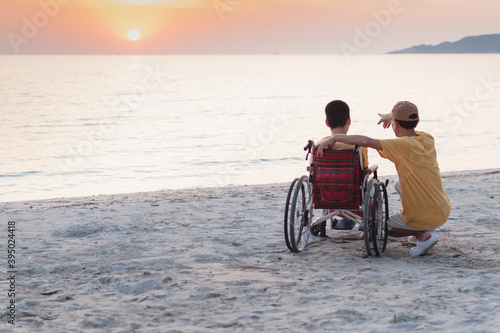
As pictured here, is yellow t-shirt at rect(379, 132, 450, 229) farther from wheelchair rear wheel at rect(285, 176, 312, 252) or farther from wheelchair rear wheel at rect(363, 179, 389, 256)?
wheelchair rear wheel at rect(285, 176, 312, 252)

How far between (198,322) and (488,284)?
210cm

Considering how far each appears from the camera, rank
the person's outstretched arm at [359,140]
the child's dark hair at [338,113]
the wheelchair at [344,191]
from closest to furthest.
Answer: the person's outstretched arm at [359,140] < the wheelchair at [344,191] < the child's dark hair at [338,113]

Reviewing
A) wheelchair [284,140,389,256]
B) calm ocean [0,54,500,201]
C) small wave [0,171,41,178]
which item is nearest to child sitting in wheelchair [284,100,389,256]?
wheelchair [284,140,389,256]

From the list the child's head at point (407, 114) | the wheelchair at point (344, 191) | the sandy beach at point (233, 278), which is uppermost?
the child's head at point (407, 114)

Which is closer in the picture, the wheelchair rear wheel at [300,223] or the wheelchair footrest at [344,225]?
the wheelchair rear wheel at [300,223]

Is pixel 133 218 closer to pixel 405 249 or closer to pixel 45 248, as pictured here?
pixel 45 248

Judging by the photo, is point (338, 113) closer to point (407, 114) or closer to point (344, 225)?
point (407, 114)

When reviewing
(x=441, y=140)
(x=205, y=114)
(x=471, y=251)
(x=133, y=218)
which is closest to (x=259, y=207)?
(x=133, y=218)

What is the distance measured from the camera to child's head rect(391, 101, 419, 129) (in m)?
4.75

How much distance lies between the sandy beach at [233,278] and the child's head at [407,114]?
1.16 m

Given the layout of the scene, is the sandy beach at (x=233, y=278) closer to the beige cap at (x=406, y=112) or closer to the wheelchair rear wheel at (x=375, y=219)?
the wheelchair rear wheel at (x=375, y=219)

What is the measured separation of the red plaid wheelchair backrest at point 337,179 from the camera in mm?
4730

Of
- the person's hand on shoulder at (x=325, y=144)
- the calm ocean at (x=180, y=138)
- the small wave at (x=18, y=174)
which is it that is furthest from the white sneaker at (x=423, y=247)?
the small wave at (x=18, y=174)

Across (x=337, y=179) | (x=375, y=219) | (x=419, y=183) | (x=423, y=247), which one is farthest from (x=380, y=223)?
(x=337, y=179)
